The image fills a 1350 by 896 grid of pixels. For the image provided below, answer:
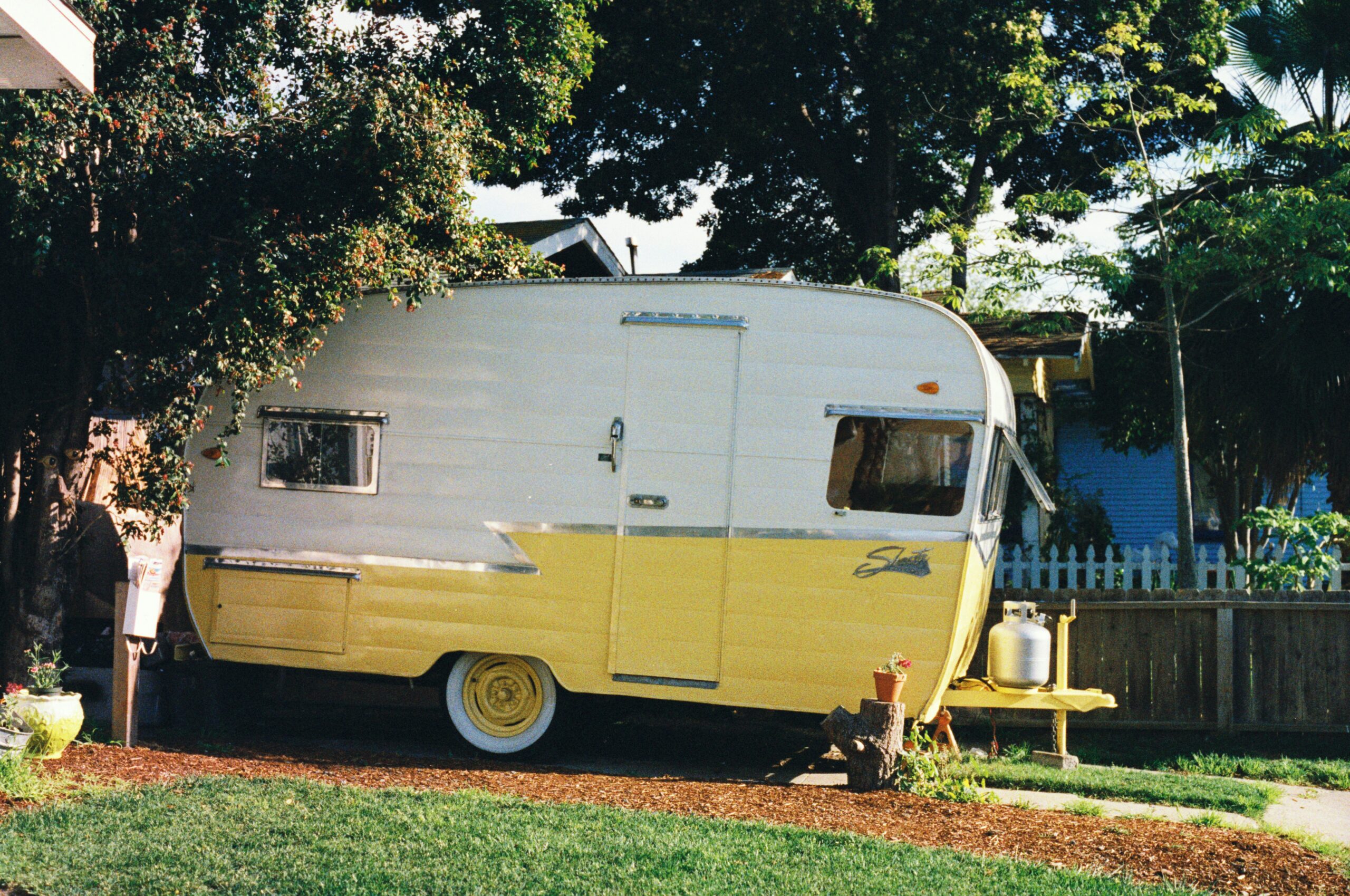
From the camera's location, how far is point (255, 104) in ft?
28.3

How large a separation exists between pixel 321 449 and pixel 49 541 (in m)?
1.86

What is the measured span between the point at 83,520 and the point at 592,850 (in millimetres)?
Result: 5350

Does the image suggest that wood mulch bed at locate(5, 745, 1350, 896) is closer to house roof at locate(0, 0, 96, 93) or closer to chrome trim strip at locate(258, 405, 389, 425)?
chrome trim strip at locate(258, 405, 389, 425)

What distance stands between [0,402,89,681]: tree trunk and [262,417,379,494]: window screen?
4.06 feet

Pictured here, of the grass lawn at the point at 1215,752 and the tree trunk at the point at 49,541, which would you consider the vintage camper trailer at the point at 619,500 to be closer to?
the tree trunk at the point at 49,541

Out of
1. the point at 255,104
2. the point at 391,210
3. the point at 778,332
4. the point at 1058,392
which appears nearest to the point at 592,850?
the point at 778,332

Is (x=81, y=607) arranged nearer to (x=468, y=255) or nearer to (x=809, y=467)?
(x=468, y=255)

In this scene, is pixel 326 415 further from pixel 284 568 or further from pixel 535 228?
pixel 535 228

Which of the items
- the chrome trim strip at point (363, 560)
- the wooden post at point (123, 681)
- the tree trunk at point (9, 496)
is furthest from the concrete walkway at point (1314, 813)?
the tree trunk at point (9, 496)

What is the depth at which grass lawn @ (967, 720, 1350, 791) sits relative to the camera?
8.52 metres

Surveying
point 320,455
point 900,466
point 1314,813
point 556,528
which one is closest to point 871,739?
point 900,466

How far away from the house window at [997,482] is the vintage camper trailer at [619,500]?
43 millimetres

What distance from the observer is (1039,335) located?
42.5 feet

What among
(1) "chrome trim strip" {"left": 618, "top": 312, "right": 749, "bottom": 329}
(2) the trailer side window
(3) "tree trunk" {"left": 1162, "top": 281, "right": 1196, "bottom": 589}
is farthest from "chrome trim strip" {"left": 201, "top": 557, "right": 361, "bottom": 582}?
(3) "tree trunk" {"left": 1162, "top": 281, "right": 1196, "bottom": 589}
